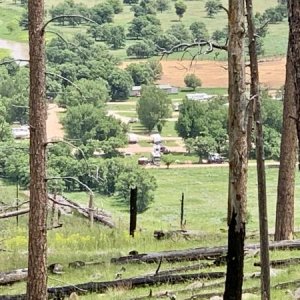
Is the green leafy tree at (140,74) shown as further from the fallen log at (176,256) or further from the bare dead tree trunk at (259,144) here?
the bare dead tree trunk at (259,144)

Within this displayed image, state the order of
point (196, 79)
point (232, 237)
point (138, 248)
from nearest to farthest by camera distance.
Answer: point (232, 237) → point (138, 248) → point (196, 79)

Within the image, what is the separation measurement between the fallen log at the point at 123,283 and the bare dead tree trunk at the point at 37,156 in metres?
1.02

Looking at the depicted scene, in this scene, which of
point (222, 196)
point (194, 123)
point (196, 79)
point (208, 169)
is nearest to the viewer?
point (222, 196)

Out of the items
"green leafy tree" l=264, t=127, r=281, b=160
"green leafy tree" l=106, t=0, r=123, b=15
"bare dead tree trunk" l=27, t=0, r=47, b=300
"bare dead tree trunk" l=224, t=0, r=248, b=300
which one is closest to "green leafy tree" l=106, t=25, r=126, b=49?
"green leafy tree" l=106, t=0, r=123, b=15

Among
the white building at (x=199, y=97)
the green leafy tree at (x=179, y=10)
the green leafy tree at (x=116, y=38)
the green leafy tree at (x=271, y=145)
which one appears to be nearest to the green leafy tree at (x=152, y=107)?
the white building at (x=199, y=97)

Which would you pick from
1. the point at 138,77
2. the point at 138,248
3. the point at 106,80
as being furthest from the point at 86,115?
the point at 138,248

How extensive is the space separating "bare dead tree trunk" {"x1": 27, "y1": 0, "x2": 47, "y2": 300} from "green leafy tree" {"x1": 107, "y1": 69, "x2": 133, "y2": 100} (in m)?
57.0

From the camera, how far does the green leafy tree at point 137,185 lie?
3859 cm

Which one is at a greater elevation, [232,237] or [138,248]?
[232,237]

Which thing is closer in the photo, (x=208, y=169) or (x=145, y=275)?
(x=145, y=275)

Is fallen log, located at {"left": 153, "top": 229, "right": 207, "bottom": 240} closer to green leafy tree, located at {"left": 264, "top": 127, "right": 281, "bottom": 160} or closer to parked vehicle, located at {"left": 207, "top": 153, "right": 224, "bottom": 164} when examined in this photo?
green leafy tree, located at {"left": 264, "top": 127, "right": 281, "bottom": 160}

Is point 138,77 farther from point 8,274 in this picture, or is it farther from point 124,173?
point 8,274

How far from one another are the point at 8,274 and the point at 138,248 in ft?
11.5

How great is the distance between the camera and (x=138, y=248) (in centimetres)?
1347
